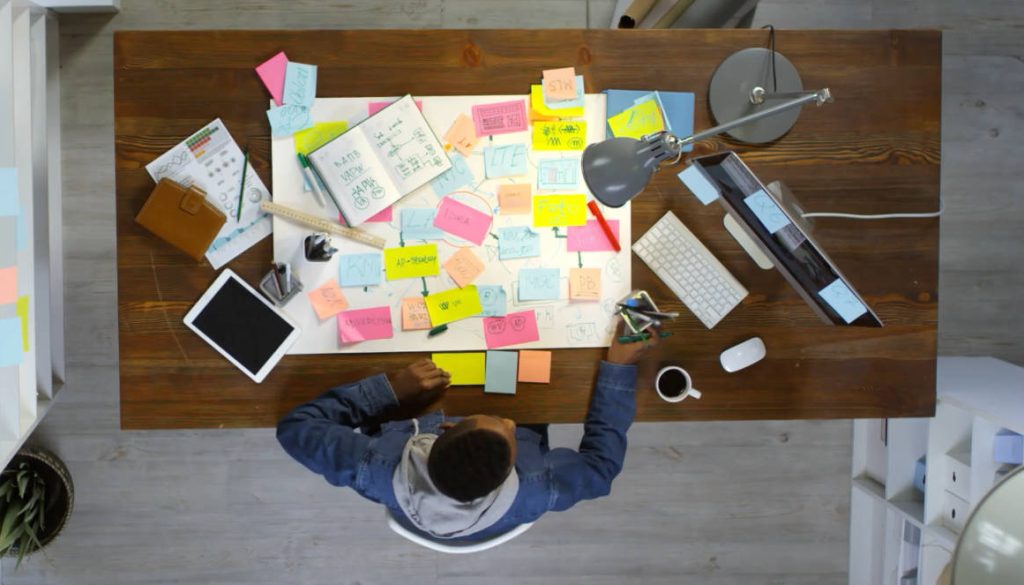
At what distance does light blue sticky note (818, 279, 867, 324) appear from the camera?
138 centimetres

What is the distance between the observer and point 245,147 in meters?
1.58

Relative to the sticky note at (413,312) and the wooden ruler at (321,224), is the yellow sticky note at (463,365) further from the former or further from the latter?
the wooden ruler at (321,224)

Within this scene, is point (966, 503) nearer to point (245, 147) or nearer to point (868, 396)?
point (868, 396)

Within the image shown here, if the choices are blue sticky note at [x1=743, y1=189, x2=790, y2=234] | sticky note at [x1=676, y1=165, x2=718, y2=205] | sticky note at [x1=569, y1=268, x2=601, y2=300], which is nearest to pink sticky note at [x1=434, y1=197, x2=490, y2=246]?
sticky note at [x1=569, y1=268, x2=601, y2=300]

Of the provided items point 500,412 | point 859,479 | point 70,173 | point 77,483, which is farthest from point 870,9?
point 77,483

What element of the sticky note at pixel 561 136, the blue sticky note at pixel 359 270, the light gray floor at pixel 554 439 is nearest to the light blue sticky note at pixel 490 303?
the blue sticky note at pixel 359 270

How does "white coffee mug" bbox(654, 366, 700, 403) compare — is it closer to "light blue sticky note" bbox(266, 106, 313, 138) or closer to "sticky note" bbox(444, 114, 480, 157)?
"sticky note" bbox(444, 114, 480, 157)

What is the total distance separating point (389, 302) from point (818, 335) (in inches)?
37.8

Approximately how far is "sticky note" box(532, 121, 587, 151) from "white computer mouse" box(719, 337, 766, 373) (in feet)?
1.83

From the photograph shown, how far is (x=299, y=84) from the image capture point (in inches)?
61.6

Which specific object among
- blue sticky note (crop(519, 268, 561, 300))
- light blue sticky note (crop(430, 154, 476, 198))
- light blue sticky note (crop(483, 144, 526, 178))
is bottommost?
blue sticky note (crop(519, 268, 561, 300))

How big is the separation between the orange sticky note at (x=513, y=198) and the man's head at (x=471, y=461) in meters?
0.53

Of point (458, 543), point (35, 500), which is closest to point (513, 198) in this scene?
point (458, 543)

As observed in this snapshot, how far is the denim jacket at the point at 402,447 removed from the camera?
1.47 metres
